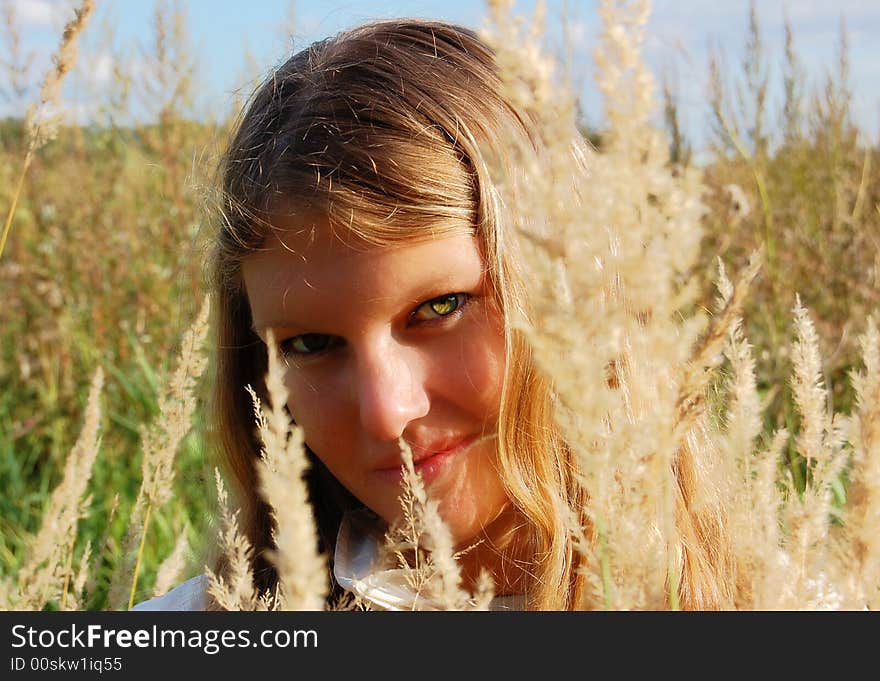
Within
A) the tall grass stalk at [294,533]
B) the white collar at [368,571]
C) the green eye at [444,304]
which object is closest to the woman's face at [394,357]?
the green eye at [444,304]

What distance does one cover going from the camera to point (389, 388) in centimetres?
111

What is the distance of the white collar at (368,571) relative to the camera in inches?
48.6

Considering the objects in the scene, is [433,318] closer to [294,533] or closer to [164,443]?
[164,443]

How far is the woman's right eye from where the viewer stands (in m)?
1.31

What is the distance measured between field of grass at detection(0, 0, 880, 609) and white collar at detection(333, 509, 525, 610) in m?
0.30

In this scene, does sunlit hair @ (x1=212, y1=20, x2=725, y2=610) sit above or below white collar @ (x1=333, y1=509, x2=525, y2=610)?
above

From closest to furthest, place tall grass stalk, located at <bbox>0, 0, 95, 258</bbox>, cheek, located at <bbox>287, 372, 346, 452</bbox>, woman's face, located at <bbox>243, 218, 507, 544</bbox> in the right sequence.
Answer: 1. tall grass stalk, located at <bbox>0, 0, 95, 258</bbox>
2. woman's face, located at <bbox>243, 218, 507, 544</bbox>
3. cheek, located at <bbox>287, 372, 346, 452</bbox>

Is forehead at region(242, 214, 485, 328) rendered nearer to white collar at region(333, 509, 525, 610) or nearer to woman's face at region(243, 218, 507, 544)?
woman's face at region(243, 218, 507, 544)

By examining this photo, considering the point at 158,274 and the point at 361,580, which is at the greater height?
the point at 158,274

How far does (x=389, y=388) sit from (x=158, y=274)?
7.08 ft

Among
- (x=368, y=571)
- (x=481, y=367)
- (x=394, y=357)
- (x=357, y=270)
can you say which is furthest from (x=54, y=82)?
(x=368, y=571)

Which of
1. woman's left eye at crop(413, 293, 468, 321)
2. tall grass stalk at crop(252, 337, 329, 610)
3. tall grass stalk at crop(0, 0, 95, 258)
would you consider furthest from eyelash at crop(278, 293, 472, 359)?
tall grass stalk at crop(252, 337, 329, 610)

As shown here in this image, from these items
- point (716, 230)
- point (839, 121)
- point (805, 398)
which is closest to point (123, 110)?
point (716, 230)

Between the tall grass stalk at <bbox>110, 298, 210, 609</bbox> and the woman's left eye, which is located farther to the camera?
the woman's left eye
